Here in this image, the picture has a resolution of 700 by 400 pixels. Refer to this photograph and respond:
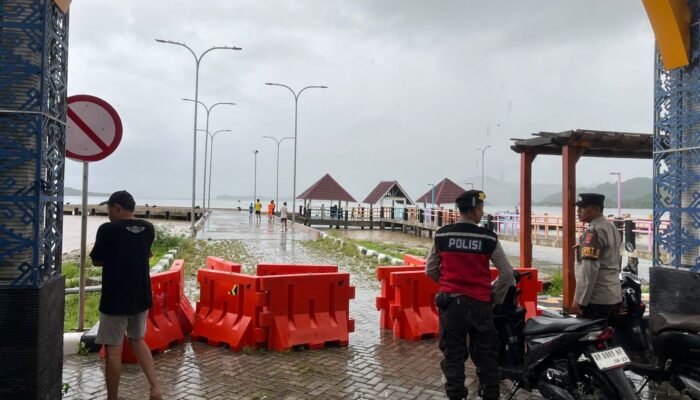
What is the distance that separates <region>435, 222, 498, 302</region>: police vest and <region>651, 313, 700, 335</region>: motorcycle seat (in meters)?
1.28

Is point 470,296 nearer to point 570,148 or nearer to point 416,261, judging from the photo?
point 416,261

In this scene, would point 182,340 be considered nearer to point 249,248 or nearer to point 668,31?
point 668,31

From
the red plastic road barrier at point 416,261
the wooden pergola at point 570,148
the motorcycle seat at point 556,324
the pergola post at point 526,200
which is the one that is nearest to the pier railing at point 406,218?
the pergola post at point 526,200

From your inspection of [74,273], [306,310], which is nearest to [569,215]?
[306,310]

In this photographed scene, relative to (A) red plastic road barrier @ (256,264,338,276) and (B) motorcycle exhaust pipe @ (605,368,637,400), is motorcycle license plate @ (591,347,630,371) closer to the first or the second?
(B) motorcycle exhaust pipe @ (605,368,637,400)

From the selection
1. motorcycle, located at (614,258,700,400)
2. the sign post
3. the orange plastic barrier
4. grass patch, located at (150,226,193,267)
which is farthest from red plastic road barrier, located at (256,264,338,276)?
grass patch, located at (150,226,193,267)

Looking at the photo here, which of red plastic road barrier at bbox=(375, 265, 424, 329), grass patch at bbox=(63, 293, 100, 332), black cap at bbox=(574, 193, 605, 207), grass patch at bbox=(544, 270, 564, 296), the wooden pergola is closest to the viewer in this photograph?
black cap at bbox=(574, 193, 605, 207)

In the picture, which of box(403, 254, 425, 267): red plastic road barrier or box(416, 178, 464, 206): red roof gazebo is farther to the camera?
box(416, 178, 464, 206): red roof gazebo

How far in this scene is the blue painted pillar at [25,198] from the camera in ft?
11.9

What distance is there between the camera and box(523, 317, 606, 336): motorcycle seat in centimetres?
384

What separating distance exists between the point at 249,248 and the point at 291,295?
504 inches

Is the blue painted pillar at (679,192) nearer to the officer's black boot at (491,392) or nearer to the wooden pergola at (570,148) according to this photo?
the officer's black boot at (491,392)

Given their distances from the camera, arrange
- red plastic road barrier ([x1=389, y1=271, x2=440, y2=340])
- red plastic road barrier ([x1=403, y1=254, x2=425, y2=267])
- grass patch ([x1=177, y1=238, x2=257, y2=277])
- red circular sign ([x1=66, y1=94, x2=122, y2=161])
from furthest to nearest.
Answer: grass patch ([x1=177, y1=238, x2=257, y2=277])
red plastic road barrier ([x1=403, y1=254, x2=425, y2=267])
red plastic road barrier ([x1=389, y1=271, x2=440, y2=340])
red circular sign ([x1=66, y1=94, x2=122, y2=161])

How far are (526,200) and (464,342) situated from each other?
5.54 m
